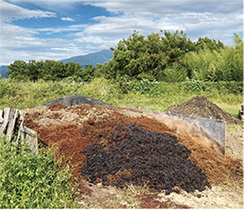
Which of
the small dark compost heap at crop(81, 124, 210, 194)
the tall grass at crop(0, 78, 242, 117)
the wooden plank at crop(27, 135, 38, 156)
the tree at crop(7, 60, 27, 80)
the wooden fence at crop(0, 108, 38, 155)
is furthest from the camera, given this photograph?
the tree at crop(7, 60, 27, 80)

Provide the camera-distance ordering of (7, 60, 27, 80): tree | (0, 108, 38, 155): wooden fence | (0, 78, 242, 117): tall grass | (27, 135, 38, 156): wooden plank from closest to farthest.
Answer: (27, 135, 38, 156): wooden plank < (0, 108, 38, 155): wooden fence < (0, 78, 242, 117): tall grass < (7, 60, 27, 80): tree

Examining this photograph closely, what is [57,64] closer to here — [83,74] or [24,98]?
[83,74]

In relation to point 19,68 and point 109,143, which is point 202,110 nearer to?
point 109,143

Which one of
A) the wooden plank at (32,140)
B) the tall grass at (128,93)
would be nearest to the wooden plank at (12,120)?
the wooden plank at (32,140)

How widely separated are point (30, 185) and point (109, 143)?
146cm

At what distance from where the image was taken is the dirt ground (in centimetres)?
339

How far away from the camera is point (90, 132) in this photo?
460cm

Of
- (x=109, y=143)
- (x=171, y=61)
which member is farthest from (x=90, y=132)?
(x=171, y=61)

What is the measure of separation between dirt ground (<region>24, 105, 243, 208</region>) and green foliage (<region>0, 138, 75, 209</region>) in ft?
0.85

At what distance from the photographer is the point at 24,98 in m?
11.0

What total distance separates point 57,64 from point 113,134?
1506 inches

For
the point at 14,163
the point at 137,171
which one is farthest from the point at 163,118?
the point at 14,163

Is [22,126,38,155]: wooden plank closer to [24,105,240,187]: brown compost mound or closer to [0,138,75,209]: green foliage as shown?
[24,105,240,187]: brown compost mound

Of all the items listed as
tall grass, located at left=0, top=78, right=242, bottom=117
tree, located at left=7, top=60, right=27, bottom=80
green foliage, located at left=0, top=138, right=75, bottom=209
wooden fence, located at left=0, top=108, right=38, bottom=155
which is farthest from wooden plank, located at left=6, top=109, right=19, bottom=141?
tree, located at left=7, top=60, right=27, bottom=80
